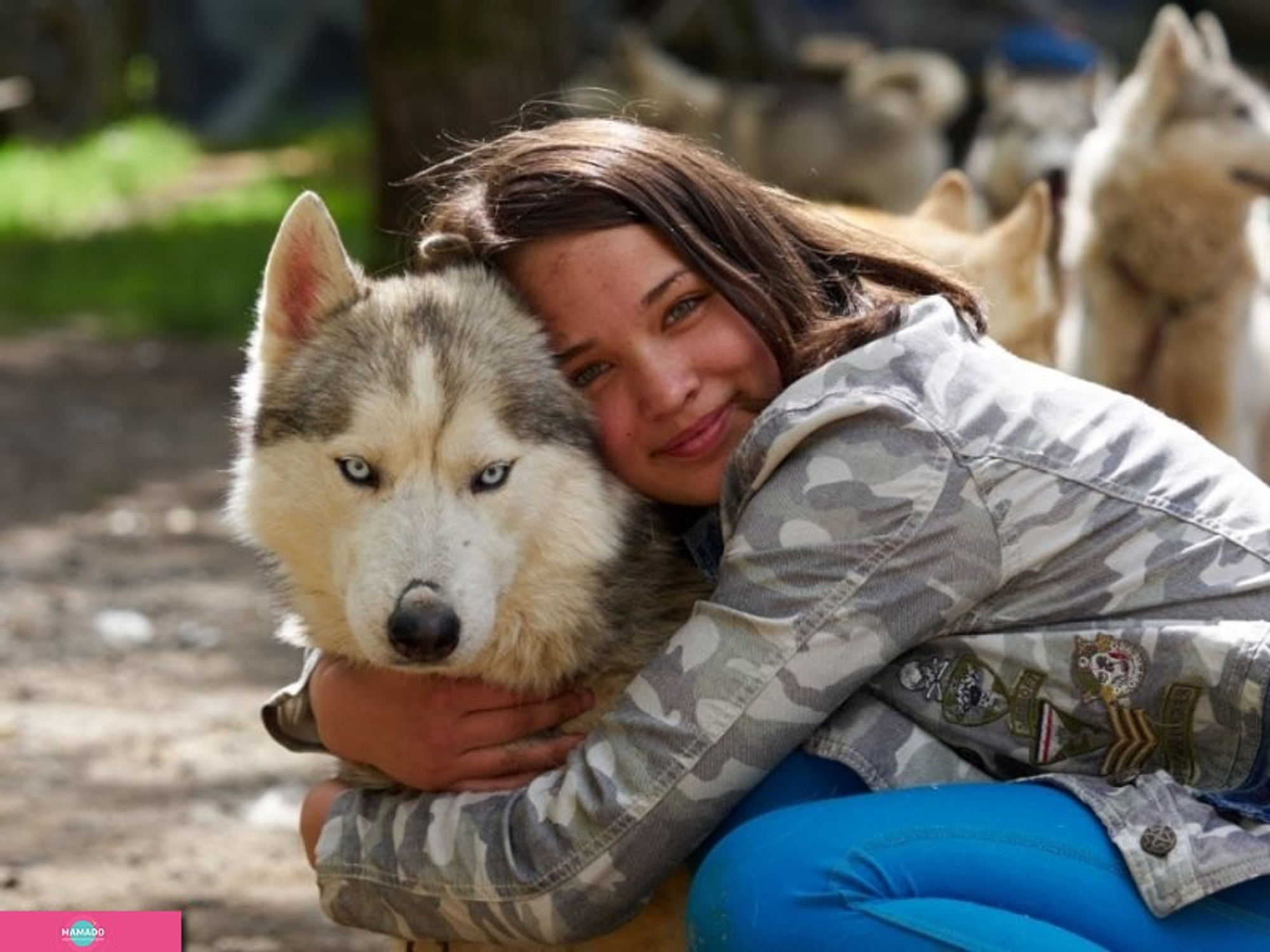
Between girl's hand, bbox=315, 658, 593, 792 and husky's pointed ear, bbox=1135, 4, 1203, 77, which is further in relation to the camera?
husky's pointed ear, bbox=1135, 4, 1203, 77

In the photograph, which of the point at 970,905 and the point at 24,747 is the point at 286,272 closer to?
the point at 970,905

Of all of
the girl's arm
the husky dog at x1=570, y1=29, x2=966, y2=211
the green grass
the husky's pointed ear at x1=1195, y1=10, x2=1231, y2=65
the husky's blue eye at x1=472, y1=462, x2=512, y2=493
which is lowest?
the green grass

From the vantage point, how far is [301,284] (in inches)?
118

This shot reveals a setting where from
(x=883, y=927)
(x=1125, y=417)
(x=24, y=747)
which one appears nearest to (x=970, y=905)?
(x=883, y=927)

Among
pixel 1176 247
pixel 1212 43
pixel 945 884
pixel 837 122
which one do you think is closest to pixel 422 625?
pixel 945 884

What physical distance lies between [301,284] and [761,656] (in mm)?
1012

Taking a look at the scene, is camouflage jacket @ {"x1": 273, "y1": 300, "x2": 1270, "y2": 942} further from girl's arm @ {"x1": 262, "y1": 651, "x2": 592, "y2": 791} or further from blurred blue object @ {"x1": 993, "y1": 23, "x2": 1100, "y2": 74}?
blurred blue object @ {"x1": 993, "y1": 23, "x2": 1100, "y2": 74}

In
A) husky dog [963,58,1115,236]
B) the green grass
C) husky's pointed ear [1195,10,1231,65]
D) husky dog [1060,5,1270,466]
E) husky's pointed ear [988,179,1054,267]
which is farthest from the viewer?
the green grass

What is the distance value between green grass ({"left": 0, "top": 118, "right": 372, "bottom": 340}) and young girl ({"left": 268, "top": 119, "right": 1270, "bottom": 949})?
710cm

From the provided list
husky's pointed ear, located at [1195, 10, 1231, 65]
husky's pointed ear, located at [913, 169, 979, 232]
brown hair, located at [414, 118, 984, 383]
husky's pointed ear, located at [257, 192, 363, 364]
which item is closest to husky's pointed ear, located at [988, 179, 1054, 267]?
husky's pointed ear, located at [913, 169, 979, 232]

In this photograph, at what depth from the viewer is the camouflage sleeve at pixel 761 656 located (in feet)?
8.26

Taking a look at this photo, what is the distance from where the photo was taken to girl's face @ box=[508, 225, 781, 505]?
9.23ft

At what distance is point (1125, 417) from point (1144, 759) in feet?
1.61

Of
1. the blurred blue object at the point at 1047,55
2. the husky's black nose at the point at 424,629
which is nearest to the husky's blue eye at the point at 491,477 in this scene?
the husky's black nose at the point at 424,629
